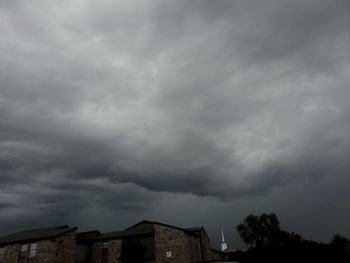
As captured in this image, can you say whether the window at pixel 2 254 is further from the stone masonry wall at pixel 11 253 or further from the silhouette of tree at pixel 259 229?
the silhouette of tree at pixel 259 229

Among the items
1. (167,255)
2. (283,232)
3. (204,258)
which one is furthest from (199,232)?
(283,232)

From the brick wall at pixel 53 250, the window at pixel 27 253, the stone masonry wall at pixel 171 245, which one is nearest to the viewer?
the brick wall at pixel 53 250

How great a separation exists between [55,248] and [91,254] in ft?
32.0

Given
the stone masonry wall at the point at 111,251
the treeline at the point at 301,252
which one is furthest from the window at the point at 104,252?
the treeline at the point at 301,252

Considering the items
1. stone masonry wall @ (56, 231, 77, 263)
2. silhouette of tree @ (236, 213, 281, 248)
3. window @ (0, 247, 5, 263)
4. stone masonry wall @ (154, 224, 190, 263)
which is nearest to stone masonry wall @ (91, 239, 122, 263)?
stone masonry wall @ (56, 231, 77, 263)

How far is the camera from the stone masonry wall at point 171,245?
44.8 meters

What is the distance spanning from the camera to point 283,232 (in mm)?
80562

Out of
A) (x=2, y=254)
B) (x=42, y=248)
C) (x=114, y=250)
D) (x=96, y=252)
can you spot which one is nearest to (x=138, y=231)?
(x=114, y=250)

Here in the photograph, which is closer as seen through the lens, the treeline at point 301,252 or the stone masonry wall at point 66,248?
the treeline at point 301,252

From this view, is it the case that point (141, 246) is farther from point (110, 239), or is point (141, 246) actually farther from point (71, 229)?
point (71, 229)

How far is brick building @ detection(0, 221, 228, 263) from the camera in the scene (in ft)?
140

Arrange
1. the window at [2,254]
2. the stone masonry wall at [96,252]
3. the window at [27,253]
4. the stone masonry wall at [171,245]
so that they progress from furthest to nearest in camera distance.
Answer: the stone masonry wall at [96,252] → the window at [2,254] → the stone masonry wall at [171,245] → the window at [27,253]

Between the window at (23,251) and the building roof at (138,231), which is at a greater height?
the building roof at (138,231)

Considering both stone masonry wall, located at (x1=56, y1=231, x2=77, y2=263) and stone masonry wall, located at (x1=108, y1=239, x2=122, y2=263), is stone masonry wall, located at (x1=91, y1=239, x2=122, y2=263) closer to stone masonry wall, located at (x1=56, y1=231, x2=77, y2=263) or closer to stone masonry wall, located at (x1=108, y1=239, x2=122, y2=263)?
stone masonry wall, located at (x1=108, y1=239, x2=122, y2=263)
